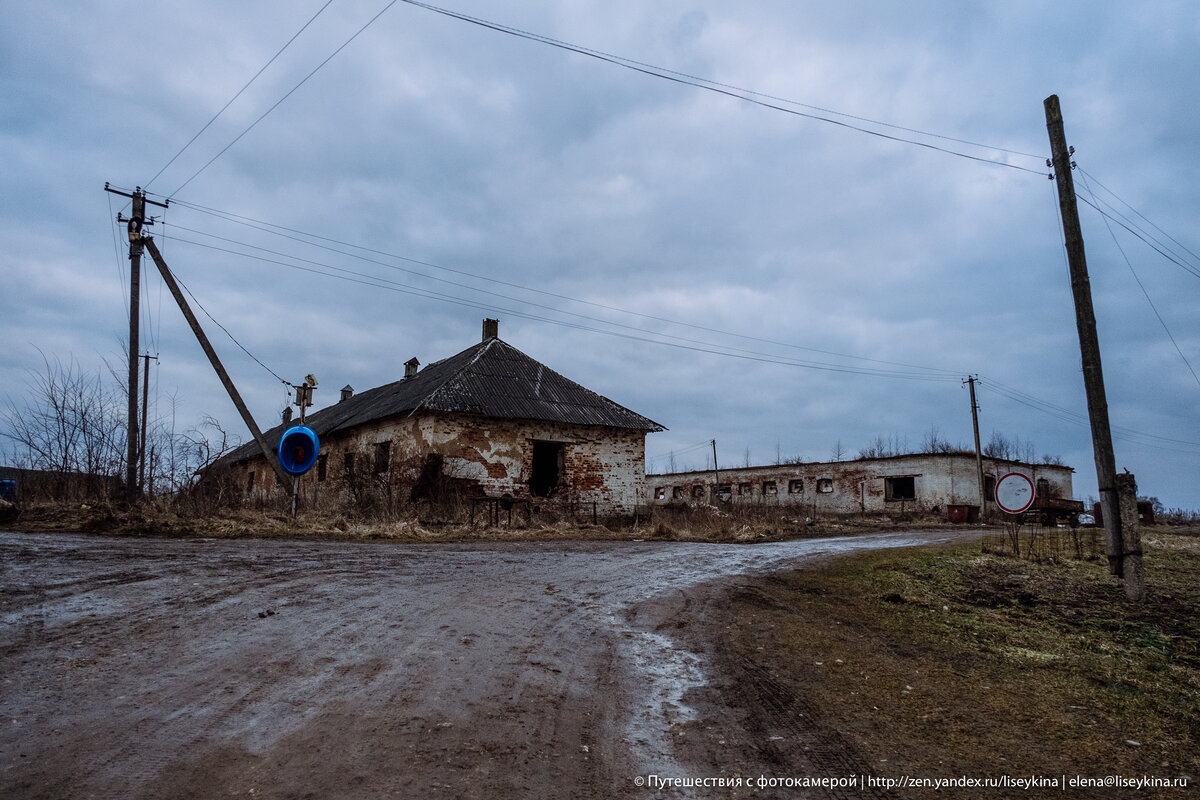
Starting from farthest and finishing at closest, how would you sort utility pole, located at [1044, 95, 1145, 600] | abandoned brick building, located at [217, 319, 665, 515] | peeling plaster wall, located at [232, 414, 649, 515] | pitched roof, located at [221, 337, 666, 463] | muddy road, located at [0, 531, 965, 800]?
pitched roof, located at [221, 337, 666, 463] < peeling plaster wall, located at [232, 414, 649, 515] < abandoned brick building, located at [217, 319, 665, 515] < utility pole, located at [1044, 95, 1145, 600] < muddy road, located at [0, 531, 965, 800]

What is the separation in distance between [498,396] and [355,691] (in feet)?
62.5

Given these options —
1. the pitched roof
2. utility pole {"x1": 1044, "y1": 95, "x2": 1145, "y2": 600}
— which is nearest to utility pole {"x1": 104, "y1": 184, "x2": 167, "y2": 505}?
the pitched roof

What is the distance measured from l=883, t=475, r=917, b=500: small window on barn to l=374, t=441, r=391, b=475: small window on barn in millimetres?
26677

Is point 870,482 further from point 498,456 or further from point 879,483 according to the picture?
point 498,456

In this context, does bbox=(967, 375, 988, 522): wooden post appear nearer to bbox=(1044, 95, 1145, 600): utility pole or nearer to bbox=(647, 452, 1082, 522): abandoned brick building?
bbox=(647, 452, 1082, 522): abandoned brick building

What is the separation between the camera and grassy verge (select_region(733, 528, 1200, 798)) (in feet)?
10.7

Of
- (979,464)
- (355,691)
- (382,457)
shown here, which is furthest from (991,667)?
(979,464)

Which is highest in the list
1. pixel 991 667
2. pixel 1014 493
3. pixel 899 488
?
pixel 1014 493

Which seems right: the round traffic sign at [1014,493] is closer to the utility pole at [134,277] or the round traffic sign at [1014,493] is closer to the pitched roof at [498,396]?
the pitched roof at [498,396]

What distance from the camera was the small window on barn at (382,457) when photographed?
2203 centimetres

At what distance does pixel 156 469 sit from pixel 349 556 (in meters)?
9.11

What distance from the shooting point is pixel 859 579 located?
8.23 m

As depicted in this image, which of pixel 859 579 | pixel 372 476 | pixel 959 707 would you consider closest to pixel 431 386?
pixel 372 476

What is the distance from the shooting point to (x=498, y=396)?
22.5 metres
